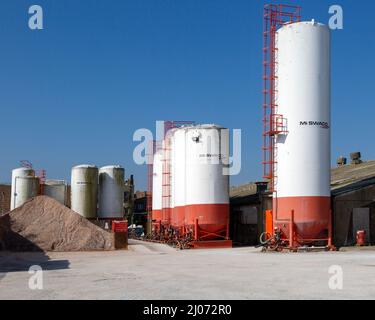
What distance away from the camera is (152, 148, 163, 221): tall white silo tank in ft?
164

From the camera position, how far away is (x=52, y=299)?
12.8 metres

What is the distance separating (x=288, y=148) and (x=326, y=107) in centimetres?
295

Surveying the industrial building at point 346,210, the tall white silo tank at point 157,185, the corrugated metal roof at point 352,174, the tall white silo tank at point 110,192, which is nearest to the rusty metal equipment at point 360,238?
the industrial building at point 346,210

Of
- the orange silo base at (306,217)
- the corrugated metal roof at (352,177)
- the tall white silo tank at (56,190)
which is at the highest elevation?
the corrugated metal roof at (352,177)

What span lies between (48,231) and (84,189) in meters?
13.5

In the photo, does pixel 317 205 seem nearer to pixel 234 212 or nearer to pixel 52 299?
pixel 234 212

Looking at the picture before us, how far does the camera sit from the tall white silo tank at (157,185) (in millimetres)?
49844

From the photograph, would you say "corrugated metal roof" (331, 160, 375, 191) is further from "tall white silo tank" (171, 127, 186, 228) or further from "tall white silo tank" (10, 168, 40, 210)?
"tall white silo tank" (10, 168, 40, 210)

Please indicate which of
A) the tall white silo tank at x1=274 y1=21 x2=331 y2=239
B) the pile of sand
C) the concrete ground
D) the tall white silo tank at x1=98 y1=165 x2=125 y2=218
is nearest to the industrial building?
the tall white silo tank at x1=274 y1=21 x2=331 y2=239

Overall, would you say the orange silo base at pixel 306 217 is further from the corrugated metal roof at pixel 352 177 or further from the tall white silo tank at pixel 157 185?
the tall white silo tank at pixel 157 185

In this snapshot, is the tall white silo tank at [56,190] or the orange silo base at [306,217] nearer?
the orange silo base at [306,217]

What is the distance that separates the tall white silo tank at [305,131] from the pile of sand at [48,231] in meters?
12.1

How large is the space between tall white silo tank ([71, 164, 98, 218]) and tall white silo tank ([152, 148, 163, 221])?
16.8 ft

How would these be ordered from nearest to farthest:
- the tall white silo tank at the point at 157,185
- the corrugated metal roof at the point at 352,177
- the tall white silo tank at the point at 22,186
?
the corrugated metal roof at the point at 352,177, the tall white silo tank at the point at 157,185, the tall white silo tank at the point at 22,186
